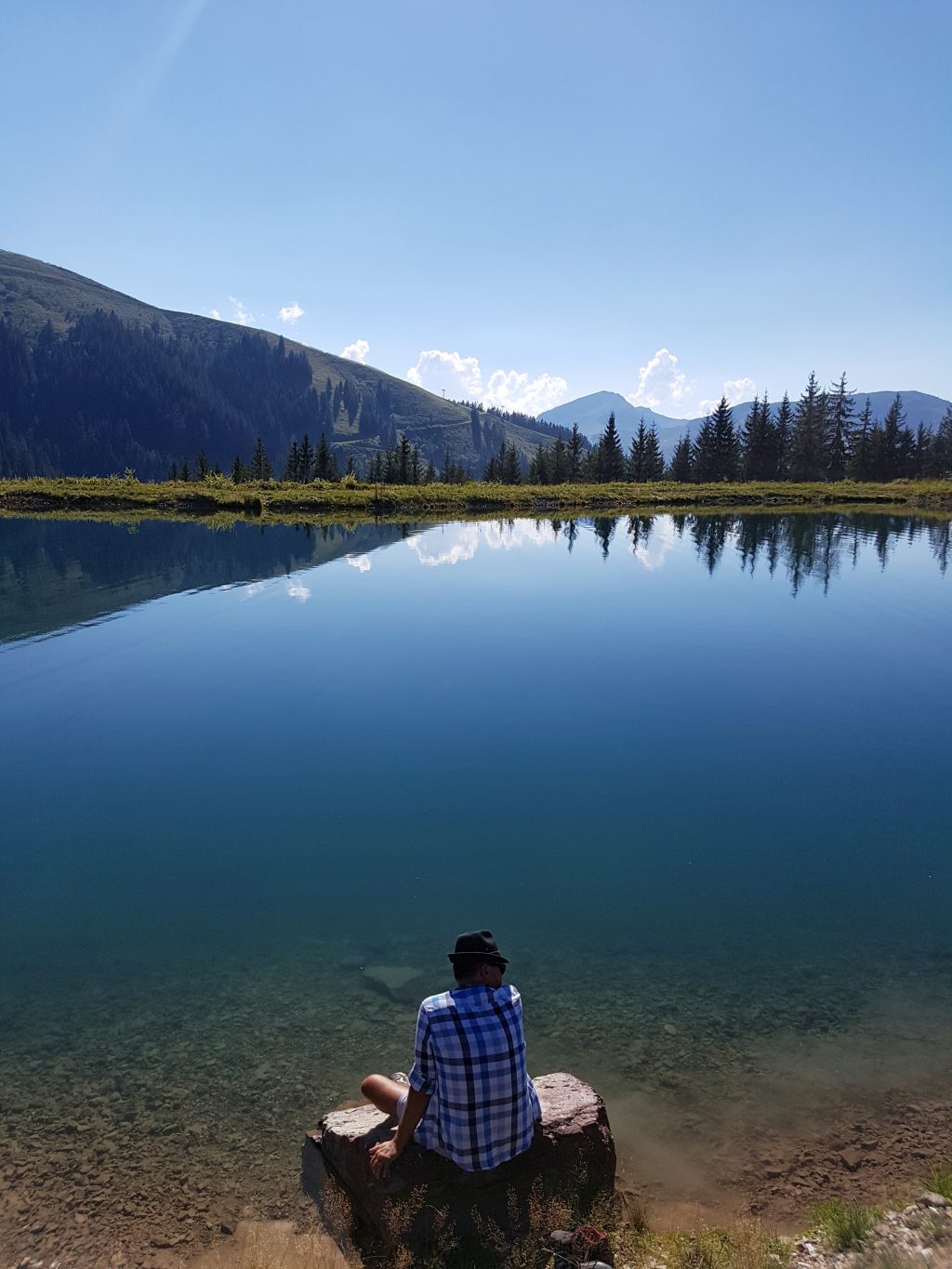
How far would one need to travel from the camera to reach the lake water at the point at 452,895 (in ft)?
22.7

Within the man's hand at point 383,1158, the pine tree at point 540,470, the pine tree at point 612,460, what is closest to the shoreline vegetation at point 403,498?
the pine tree at point 612,460

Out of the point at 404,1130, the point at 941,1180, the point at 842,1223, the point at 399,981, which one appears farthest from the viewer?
the point at 399,981

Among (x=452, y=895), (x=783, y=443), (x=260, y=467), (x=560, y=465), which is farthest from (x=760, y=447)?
(x=452, y=895)

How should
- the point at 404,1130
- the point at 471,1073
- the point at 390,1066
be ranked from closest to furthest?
the point at 471,1073, the point at 404,1130, the point at 390,1066

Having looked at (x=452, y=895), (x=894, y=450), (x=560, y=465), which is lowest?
(x=452, y=895)

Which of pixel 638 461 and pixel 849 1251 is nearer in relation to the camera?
pixel 849 1251

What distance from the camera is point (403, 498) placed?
102 meters

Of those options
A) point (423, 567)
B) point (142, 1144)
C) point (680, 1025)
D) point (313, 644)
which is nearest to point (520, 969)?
point (680, 1025)

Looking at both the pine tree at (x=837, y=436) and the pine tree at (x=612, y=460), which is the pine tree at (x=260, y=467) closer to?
the pine tree at (x=612, y=460)

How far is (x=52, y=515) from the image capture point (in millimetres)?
85625

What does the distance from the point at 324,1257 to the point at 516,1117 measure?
194 cm

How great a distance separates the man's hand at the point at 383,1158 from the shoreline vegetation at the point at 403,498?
83730 mm

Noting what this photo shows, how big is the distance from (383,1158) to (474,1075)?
1.18 m

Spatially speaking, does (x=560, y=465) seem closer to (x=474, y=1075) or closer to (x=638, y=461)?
(x=638, y=461)
